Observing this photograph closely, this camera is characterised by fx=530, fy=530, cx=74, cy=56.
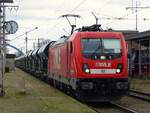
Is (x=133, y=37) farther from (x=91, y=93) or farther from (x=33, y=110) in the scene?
(x=33, y=110)

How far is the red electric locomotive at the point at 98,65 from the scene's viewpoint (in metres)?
19.9

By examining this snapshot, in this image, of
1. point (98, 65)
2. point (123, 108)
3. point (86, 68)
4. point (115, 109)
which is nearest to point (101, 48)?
point (98, 65)

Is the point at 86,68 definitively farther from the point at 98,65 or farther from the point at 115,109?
the point at 115,109

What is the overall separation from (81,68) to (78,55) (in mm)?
550

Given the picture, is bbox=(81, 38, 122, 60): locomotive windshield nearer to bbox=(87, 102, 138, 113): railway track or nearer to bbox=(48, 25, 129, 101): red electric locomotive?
bbox=(48, 25, 129, 101): red electric locomotive

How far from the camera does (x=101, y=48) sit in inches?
808

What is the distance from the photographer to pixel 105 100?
20.2 m

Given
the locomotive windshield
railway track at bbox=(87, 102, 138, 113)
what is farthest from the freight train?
railway track at bbox=(87, 102, 138, 113)

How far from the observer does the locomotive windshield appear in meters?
20.3

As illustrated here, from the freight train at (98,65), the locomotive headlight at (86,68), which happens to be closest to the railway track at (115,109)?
the freight train at (98,65)

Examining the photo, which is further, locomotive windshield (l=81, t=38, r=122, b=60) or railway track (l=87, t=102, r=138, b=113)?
locomotive windshield (l=81, t=38, r=122, b=60)

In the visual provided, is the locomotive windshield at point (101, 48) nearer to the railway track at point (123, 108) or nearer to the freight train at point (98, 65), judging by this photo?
the freight train at point (98, 65)

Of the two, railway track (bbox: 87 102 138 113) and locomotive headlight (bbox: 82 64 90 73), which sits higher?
locomotive headlight (bbox: 82 64 90 73)

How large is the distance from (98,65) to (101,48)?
0.83 meters
